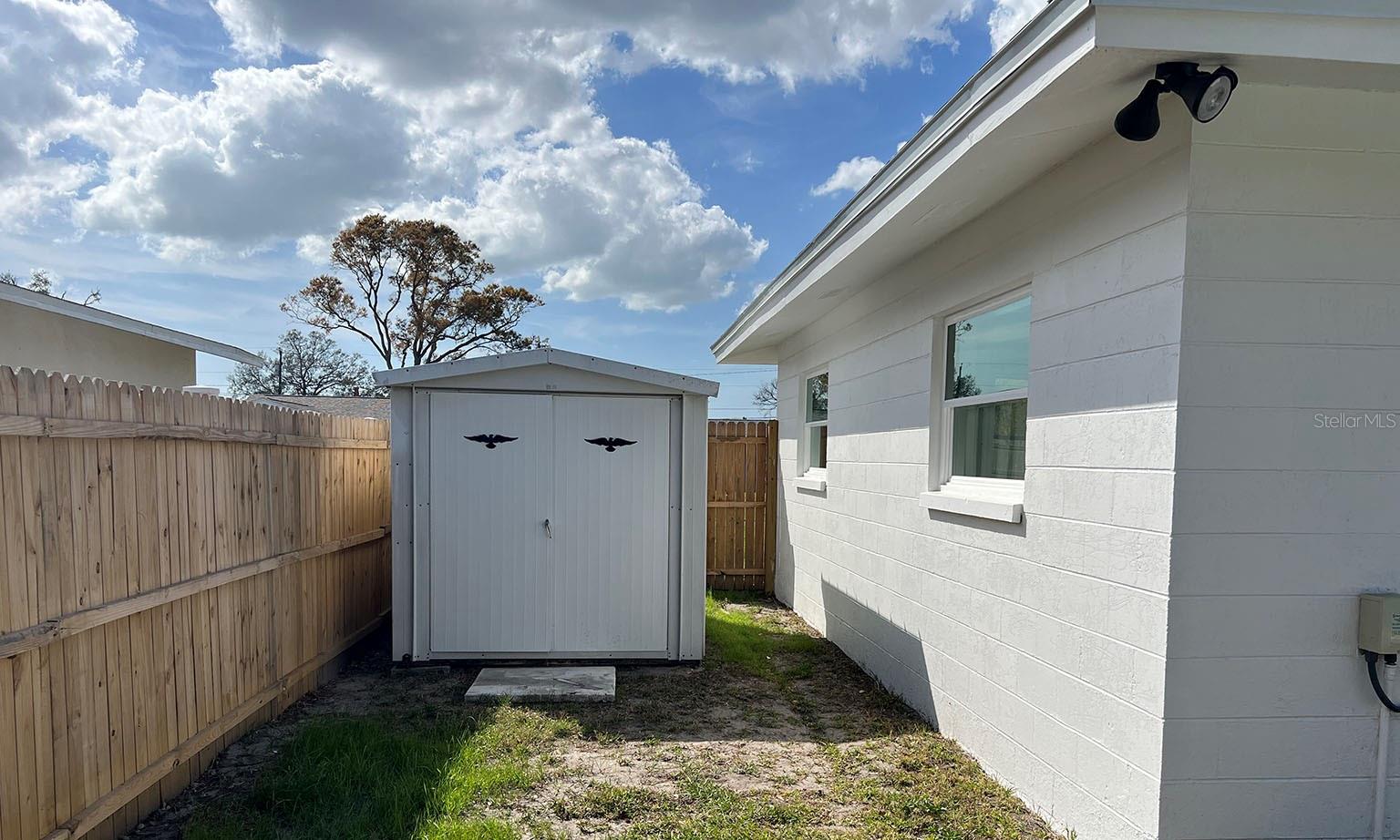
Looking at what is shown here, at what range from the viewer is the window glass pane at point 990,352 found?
3607 millimetres

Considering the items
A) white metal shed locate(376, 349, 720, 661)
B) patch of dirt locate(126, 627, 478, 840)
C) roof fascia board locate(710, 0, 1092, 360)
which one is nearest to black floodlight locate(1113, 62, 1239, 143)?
roof fascia board locate(710, 0, 1092, 360)

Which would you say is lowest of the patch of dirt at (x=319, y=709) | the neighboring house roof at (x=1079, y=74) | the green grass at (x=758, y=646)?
the green grass at (x=758, y=646)

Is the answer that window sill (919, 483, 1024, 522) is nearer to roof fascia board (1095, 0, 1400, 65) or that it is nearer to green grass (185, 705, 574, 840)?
roof fascia board (1095, 0, 1400, 65)

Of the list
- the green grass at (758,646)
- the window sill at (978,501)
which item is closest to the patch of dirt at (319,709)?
the green grass at (758,646)

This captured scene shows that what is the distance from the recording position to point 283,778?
341cm

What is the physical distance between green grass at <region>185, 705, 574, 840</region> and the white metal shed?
113cm

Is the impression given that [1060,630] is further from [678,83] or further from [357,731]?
[678,83]

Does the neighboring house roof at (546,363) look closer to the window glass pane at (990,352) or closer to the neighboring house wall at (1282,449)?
the window glass pane at (990,352)

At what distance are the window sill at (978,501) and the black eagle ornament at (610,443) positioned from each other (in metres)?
2.25

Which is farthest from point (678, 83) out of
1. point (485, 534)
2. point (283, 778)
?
point (283, 778)

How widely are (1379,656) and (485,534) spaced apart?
4.94 meters

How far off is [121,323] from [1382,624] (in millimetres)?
11300

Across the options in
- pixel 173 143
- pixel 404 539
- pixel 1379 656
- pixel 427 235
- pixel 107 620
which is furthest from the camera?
pixel 427 235

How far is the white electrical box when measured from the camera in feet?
7.83
